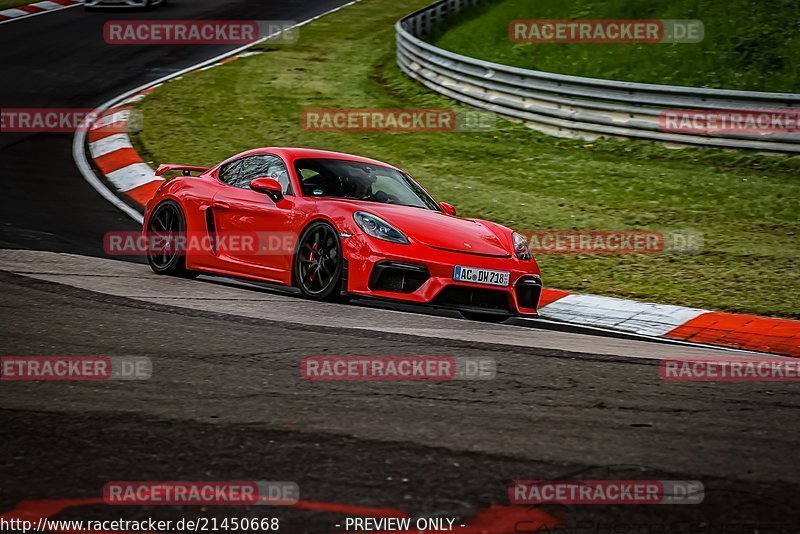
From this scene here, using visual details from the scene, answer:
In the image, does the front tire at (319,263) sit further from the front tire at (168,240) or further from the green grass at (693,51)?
the green grass at (693,51)

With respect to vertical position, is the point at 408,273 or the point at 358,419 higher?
the point at 408,273

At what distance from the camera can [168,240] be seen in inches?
381

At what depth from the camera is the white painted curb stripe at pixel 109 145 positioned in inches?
634

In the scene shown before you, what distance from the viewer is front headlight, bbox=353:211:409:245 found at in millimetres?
8148

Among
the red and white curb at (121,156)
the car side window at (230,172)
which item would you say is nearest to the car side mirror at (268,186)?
the car side window at (230,172)

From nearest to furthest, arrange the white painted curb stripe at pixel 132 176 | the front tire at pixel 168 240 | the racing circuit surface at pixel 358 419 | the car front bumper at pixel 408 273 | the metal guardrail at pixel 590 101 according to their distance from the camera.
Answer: the racing circuit surface at pixel 358 419 < the car front bumper at pixel 408 273 < the front tire at pixel 168 240 < the white painted curb stripe at pixel 132 176 < the metal guardrail at pixel 590 101

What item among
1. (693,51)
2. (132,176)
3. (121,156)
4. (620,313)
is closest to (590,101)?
(693,51)

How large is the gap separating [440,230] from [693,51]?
36.4ft

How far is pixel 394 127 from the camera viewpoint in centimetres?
1773

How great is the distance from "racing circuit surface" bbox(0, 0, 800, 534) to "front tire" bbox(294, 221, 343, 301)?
0.99 ft

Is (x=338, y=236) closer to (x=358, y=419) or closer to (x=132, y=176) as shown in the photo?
(x=358, y=419)

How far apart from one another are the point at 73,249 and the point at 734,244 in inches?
260

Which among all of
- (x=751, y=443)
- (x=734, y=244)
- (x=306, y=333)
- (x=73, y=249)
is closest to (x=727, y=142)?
(x=734, y=244)

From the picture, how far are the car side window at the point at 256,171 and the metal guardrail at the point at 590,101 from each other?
731cm
